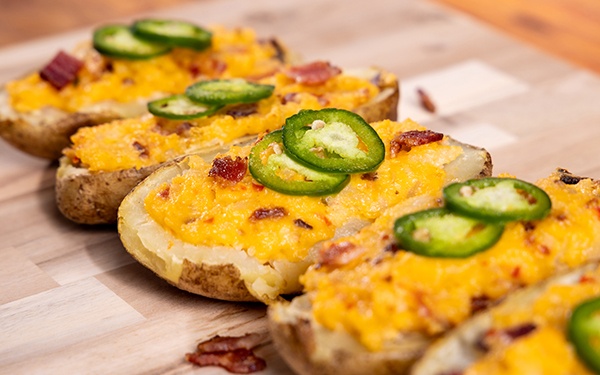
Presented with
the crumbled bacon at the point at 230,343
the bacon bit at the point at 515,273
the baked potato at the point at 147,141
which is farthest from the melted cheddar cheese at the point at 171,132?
the bacon bit at the point at 515,273

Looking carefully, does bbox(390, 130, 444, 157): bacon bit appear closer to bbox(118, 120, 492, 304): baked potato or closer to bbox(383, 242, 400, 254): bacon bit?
bbox(118, 120, 492, 304): baked potato

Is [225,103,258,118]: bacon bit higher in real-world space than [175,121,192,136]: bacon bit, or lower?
higher

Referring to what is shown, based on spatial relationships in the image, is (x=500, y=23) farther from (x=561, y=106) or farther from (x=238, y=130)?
(x=238, y=130)

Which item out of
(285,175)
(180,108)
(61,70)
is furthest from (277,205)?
(61,70)

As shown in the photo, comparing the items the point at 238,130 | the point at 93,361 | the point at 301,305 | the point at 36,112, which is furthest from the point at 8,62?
the point at 301,305

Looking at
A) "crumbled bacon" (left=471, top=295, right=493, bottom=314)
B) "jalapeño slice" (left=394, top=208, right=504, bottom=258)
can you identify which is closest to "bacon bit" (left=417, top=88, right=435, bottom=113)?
"jalapeño slice" (left=394, top=208, right=504, bottom=258)

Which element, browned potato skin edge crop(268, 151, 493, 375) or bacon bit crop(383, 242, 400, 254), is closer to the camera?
browned potato skin edge crop(268, 151, 493, 375)

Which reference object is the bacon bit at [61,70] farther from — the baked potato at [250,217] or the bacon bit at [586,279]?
the bacon bit at [586,279]
